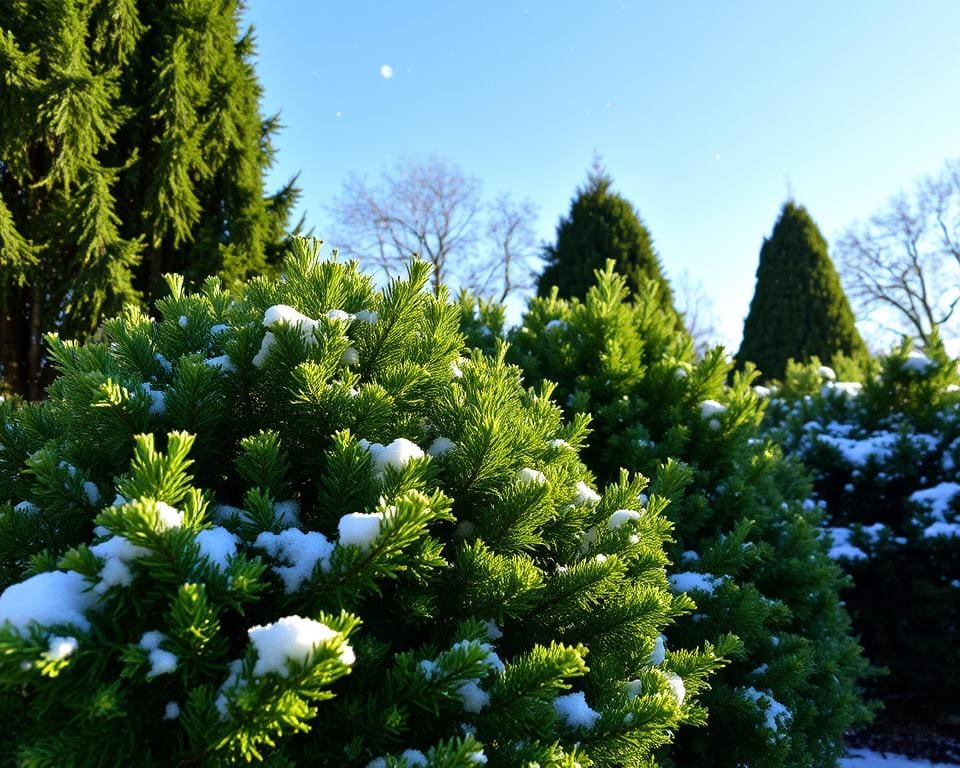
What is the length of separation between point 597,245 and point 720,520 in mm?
9505

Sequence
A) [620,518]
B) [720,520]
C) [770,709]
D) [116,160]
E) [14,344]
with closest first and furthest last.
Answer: [620,518]
[770,709]
[720,520]
[14,344]
[116,160]

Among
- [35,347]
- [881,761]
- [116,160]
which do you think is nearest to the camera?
[881,761]

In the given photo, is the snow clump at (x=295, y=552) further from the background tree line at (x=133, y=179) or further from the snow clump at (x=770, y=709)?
the background tree line at (x=133, y=179)

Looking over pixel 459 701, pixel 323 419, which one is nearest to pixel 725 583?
pixel 459 701

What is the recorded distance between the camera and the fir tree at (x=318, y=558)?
110 cm

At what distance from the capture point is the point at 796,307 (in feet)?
48.5

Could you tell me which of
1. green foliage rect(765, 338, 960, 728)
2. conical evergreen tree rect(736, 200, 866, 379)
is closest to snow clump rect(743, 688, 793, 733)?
green foliage rect(765, 338, 960, 728)

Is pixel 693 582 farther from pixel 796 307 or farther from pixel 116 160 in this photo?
pixel 796 307

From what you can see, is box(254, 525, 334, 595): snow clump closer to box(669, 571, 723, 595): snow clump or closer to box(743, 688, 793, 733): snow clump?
box(669, 571, 723, 595): snow clump

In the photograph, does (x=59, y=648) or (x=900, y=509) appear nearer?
(x=59, y=648)

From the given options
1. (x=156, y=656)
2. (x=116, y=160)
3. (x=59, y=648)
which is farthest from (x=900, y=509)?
(x=116, y=160)

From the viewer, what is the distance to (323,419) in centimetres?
160

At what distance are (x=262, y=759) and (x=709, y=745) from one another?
1.72 metres

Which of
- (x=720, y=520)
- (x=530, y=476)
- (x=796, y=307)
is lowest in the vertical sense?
(x=530, y=476)
